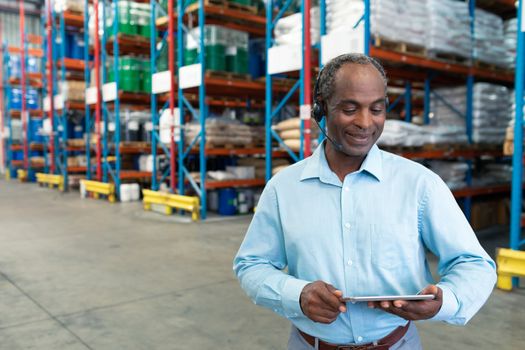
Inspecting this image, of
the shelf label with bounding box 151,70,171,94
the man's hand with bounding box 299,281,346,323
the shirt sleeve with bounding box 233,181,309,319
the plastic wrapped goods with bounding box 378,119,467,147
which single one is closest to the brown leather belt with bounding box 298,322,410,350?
the shirt sleeve with bounding box 233,181,309,319

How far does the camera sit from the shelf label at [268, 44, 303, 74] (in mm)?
6762

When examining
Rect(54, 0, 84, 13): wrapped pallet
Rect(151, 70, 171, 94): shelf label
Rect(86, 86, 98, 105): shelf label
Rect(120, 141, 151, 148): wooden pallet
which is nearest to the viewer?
Rect(151, 70, 171, 94): shelf label

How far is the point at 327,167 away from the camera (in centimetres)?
149

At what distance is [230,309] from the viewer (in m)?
3.93

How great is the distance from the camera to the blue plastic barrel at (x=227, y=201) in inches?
354

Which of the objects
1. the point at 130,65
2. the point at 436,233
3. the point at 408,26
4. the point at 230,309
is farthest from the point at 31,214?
the point at 436,233

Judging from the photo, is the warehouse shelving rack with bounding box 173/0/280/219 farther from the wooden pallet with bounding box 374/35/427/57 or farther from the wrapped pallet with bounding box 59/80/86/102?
the wrapped pallet with bounding box 59/80/86/102

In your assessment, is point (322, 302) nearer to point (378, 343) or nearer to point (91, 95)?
point (378, 343)

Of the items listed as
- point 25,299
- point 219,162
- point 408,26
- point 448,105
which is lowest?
point 25,299

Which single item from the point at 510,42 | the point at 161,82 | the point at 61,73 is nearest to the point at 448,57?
the point at 510,42

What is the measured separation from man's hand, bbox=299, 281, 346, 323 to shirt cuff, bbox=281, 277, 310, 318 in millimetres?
27

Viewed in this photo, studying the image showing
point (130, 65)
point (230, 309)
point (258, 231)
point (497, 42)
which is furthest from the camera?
point (130, 65)

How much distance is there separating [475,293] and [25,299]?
13.0 ft

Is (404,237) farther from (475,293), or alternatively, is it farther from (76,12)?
(76,12)
